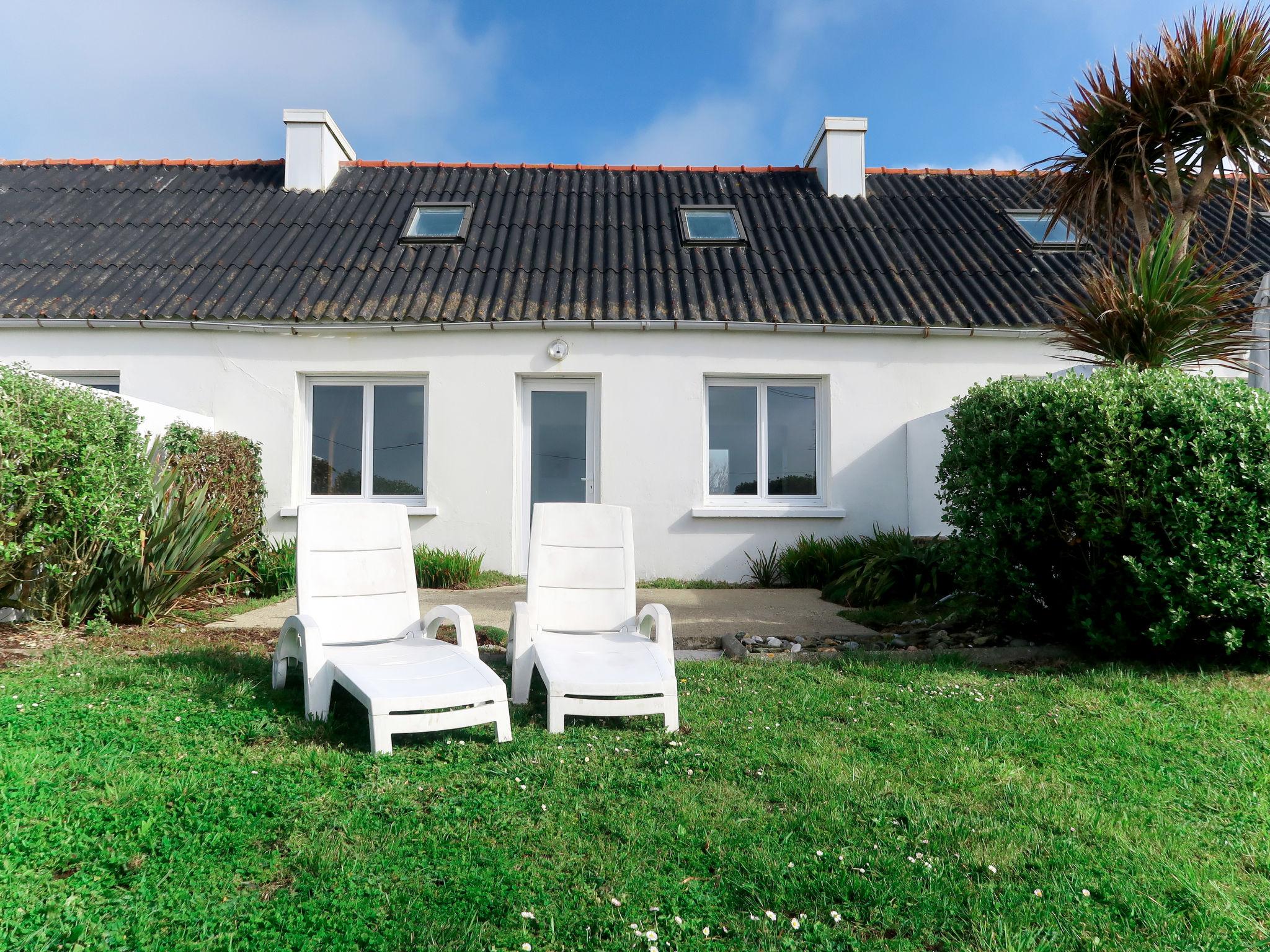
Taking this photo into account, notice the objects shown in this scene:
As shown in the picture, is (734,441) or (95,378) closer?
(95,378)

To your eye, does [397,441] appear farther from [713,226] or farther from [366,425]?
[713,226]

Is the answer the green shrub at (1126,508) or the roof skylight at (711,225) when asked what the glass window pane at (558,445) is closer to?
the roof skylight at (711,225)

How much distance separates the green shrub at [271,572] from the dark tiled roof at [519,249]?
117 inches

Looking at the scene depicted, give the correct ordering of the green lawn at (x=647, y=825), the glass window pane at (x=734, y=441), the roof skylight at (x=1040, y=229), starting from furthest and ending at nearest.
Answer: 1. the roof skylight at (x=1040, y=229)
2. the glass window pane at (x=734, y=441)
3. the green lawn at (x=647, y=825)

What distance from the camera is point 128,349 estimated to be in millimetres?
9789

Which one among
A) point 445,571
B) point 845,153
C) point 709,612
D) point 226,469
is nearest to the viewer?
point 709,612

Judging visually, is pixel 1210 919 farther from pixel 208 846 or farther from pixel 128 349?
pixel 128 349

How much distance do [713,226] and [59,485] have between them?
354 inches

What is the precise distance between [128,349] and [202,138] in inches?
233

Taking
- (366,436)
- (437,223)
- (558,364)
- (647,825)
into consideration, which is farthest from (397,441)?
(647,825)

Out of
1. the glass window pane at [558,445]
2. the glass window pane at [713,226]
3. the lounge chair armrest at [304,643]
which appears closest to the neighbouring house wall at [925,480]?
the glass window pane at [713,226]

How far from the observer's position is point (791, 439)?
10.3 m

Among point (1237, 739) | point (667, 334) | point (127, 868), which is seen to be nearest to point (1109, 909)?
point (1237, 739)

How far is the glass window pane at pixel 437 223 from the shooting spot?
11.4m
